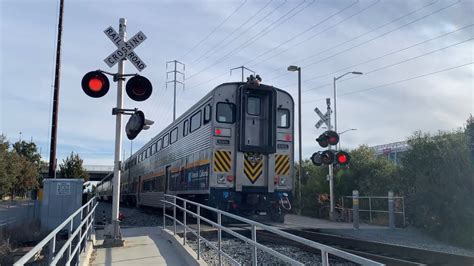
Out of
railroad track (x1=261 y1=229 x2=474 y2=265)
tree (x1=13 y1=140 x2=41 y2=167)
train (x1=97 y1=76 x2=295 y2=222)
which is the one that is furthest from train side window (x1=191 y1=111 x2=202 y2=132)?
tree (x1=13 y1=140 x2=41 y2=167)

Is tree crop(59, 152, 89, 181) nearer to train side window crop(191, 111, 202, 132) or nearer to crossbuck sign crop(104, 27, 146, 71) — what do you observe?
train side window crop(191, 111, 202, 132)

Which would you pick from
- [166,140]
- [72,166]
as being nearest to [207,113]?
Result: [166,140]

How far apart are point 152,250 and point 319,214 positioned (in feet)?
57.2

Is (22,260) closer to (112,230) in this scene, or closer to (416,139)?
(112,230)

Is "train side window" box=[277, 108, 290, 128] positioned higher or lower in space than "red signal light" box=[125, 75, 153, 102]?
higher

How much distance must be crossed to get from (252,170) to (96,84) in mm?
7164

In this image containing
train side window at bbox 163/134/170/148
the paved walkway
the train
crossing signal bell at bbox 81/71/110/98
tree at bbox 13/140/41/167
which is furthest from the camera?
tree at bbox 13/140/41/167

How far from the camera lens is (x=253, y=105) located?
606 inches

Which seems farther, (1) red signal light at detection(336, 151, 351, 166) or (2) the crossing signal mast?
(1) red signal light at detection(336, 151, 351, 166)

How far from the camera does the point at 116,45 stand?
950 cm

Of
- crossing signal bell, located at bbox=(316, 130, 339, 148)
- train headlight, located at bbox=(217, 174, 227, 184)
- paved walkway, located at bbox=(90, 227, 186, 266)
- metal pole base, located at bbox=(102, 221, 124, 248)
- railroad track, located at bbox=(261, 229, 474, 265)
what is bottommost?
railroad track, located at bbox=(261, 229, 474, 265)

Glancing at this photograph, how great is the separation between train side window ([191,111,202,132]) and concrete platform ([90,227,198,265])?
19.6ft

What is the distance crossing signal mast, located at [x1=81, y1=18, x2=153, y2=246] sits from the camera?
8.80 m

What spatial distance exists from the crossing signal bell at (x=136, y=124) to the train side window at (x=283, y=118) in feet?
22.3
